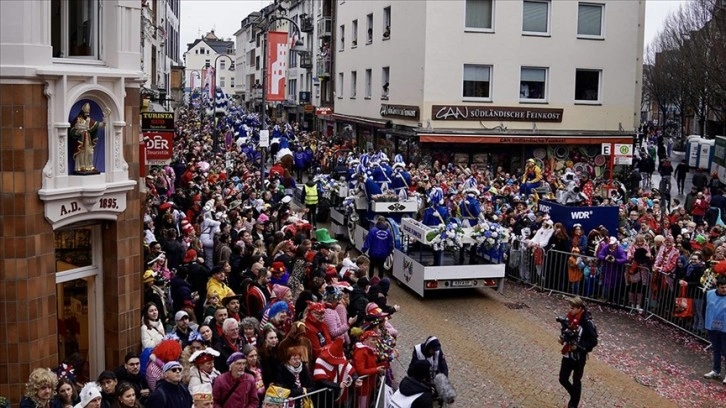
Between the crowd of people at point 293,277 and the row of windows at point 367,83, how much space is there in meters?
10.7

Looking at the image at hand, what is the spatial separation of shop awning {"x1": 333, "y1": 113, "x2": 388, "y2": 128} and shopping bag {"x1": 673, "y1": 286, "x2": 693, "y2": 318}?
77.8 ft

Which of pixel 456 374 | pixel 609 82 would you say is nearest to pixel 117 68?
pixel 456 374

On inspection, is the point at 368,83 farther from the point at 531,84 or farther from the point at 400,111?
the point at 531,84

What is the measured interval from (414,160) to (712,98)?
22520 millimetres

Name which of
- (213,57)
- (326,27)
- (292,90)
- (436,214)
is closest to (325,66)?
(326,27)

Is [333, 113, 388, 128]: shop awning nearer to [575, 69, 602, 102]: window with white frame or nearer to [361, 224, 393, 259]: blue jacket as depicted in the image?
[575, 69, 602, 102]: window with white frame

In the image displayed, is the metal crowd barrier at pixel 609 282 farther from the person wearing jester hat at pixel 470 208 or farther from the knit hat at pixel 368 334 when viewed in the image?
the knit hat at pixel 368 334

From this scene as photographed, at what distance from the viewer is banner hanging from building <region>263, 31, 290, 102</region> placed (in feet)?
83.1

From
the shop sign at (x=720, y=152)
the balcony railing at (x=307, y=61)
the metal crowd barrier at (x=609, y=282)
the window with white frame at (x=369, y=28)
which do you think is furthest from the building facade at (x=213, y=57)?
the metal crowd barrier at (x=609, y=282)

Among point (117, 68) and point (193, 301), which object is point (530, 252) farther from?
point (117, 68)

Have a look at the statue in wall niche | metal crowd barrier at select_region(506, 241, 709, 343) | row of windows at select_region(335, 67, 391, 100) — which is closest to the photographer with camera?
metal crowd barrier at select_region(506, 241, 709, 343)

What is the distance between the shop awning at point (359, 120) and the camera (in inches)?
1510

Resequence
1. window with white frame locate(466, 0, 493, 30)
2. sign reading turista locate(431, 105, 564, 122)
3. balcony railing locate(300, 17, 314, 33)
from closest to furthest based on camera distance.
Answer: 1. sign reading turista locate(431, 105, 564, 122)
2. window with white frame locate(466, 0, 493, 30)
3. balcony railing locate(300, 17, 314, 33)

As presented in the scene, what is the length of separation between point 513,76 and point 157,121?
20.1 m
